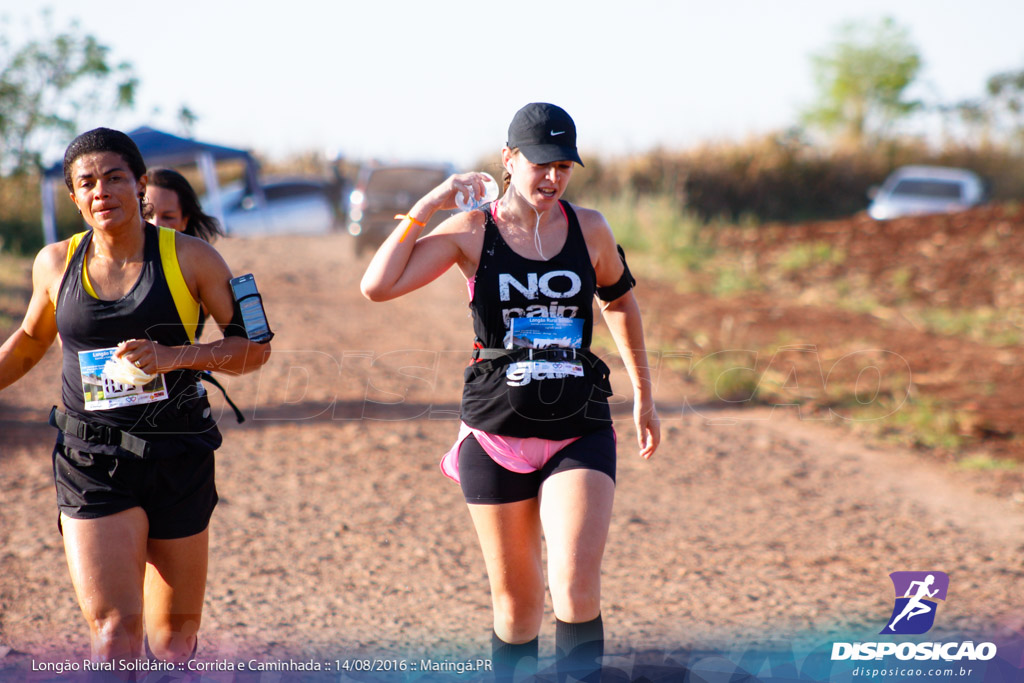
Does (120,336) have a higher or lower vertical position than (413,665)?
higher

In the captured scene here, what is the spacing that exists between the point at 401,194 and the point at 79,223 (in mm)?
5575

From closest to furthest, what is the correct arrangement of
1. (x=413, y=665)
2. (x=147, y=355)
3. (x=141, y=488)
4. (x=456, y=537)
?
(x=147, y=355) < (x=141, y=488) < (x=413, y=665) < (x=456, y=537)

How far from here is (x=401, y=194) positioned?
53.4ft

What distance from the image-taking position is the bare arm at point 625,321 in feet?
10.5

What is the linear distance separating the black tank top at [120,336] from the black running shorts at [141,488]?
5 centimetres

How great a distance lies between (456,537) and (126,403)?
2.93 meters

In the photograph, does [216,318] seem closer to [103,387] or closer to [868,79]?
[103,387]

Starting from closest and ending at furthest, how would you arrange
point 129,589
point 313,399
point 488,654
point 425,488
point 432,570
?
point 129,589, point 488,654, point 432,570, point 425,488, point 313,399

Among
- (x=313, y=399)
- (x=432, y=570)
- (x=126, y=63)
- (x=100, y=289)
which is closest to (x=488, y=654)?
(x=432, y=570)

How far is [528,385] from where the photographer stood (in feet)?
9.87

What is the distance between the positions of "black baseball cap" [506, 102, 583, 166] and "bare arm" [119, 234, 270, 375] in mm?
1055

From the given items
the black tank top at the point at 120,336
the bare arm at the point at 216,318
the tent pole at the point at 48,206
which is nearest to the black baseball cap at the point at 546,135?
the bare arm at the point at 216,318

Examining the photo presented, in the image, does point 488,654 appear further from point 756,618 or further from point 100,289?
point 100,289

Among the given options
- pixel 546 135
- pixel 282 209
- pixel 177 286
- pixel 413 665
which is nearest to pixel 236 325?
pixel 177 286
